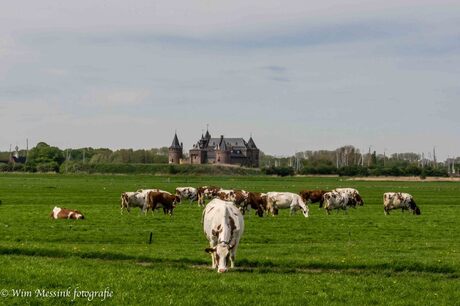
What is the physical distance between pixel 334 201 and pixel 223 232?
28349mm

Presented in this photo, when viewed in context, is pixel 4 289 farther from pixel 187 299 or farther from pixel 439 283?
pixel 439 283

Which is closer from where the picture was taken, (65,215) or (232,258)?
(232,258)

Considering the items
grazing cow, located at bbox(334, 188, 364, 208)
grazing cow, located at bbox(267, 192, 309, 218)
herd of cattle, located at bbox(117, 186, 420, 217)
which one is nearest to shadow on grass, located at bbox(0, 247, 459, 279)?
herd of cattle, located at bbox(117, 186, 420, 217)

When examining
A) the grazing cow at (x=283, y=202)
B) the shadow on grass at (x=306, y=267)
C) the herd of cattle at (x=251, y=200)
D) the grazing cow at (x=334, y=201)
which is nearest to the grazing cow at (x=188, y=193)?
the herd of cattle at (x=251, y=200)

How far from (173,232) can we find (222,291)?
49.5 feet

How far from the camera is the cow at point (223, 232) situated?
64.5ft

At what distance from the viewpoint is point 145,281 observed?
56.8 feet

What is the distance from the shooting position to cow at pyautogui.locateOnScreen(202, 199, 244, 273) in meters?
A: 19.7

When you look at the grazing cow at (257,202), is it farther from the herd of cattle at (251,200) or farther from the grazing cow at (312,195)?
the grazing cow at (312,195)

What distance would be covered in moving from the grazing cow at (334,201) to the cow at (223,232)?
26256mm

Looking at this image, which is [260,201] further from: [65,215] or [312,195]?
[65,215]

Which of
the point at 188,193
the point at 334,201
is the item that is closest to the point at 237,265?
the point at 334,201

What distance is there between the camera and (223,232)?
20.0 m

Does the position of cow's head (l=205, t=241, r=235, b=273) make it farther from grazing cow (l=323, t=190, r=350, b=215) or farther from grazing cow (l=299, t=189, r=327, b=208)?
grazing cow (l=299, t=189, r=327, b=208)
